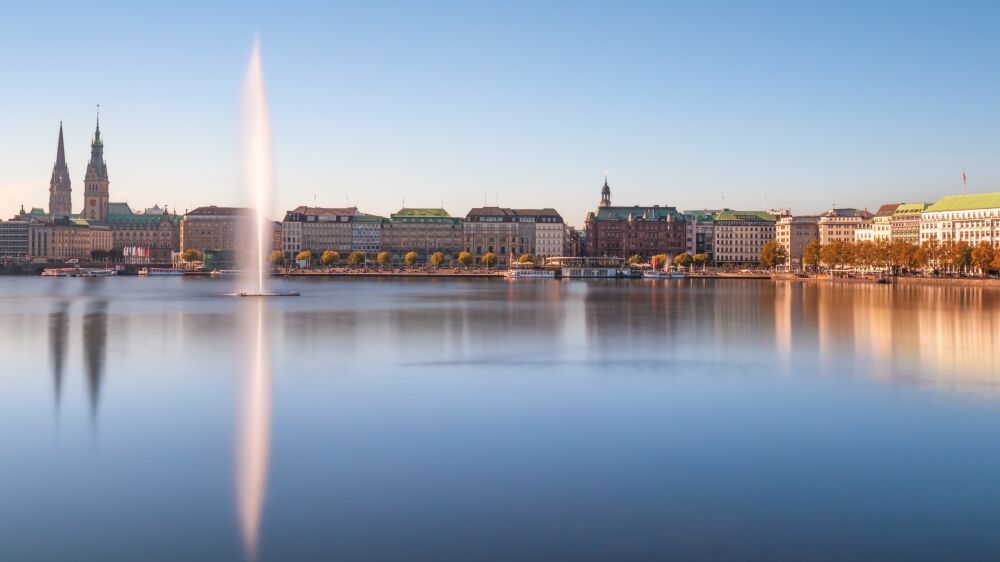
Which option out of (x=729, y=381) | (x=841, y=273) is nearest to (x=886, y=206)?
(x=841, y=273)

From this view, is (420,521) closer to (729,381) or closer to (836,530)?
(836,530)

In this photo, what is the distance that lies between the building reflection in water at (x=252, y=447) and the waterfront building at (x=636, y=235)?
156529 millimetres

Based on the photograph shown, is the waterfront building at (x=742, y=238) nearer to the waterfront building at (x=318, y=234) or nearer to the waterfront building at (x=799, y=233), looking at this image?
the waterfront building at (x=799, y=233)

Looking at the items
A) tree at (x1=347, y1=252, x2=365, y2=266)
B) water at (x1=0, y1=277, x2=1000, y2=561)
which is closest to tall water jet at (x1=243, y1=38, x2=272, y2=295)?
water at (x1=0, y1=277, x2=1000, y2=561)

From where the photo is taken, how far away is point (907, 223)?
164250 millimetres

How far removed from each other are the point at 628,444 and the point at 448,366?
13.7 meters

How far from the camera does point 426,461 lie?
58.7 ft

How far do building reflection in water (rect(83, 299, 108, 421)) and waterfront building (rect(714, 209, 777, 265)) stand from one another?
490 feet

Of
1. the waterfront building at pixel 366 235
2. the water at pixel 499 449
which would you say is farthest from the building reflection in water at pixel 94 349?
the waterfront building at pixel 366 235

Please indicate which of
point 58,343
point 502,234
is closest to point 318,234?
point 502,234

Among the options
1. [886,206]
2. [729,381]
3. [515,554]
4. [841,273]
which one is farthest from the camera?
[886,206]

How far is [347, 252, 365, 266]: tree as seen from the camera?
175m

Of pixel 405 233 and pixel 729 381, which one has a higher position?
pixel 405 233

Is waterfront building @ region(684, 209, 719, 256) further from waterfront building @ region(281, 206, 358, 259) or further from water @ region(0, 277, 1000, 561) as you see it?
water @ region(0, 277, 1000, 561)
